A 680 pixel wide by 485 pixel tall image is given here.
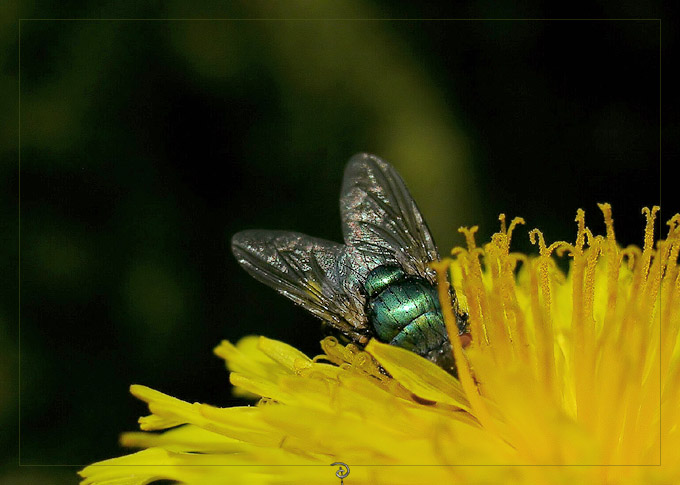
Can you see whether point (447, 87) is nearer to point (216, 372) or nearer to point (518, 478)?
point (216, 372)

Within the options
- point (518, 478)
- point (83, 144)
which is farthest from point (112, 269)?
point (518, 478)

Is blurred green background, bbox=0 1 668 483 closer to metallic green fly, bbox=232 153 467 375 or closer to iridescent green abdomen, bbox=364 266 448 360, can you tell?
metallic green fly, bbox=232 153 467 375

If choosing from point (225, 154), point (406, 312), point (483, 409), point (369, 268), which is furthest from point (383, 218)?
point (225, 154)
